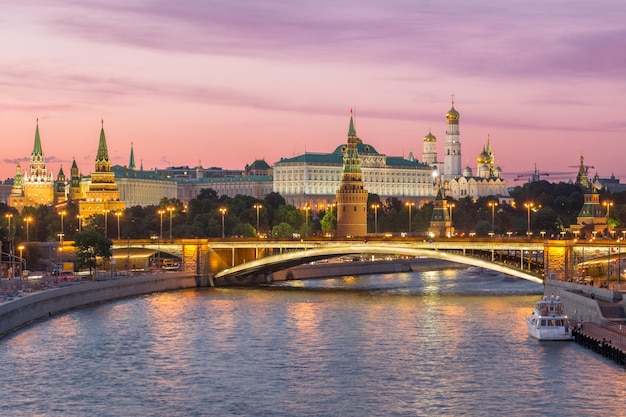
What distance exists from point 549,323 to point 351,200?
87.9m

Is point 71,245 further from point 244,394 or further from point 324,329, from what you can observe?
point 244,394

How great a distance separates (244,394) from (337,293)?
41160mm

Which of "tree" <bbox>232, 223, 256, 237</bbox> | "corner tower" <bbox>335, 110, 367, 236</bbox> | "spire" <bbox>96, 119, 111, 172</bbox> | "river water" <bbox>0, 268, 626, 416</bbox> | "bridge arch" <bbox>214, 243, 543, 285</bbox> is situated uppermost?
"spire" <bbox>96, 119, 111, 172</bbox>

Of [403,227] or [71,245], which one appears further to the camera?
[403,227]

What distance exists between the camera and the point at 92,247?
97062 mm

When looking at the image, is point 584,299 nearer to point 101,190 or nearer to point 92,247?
point 92,247

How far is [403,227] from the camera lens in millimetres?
A: 164500

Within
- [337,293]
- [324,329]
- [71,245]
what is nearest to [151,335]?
[324,329]

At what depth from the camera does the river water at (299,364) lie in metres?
44.5

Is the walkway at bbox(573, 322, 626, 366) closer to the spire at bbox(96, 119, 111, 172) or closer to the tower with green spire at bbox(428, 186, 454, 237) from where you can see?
the tower with green spire at bbox(428, 186, 454, 237)

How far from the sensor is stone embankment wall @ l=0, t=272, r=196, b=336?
60.8m

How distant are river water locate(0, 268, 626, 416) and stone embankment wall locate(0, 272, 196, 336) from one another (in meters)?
0.89

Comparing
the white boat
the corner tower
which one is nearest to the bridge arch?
the white boat

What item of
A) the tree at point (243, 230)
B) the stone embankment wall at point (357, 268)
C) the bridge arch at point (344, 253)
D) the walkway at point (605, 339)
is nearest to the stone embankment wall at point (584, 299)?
the walkway at point (605, 339)
